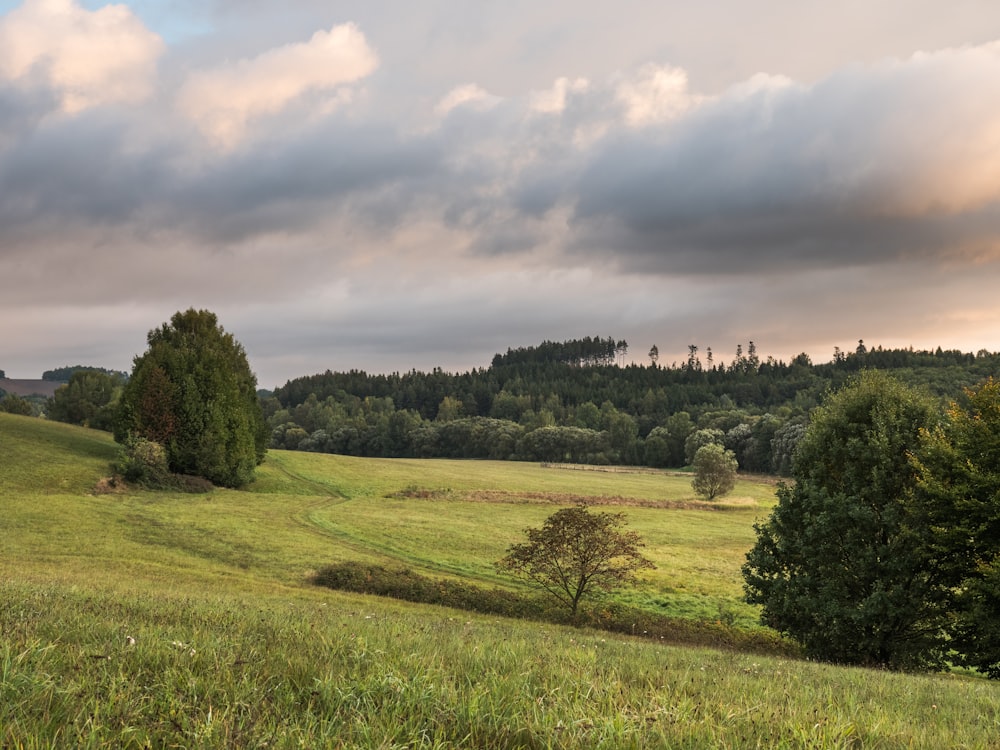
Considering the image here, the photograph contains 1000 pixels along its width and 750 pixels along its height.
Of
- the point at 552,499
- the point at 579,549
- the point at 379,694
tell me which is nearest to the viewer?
the point at 379,694

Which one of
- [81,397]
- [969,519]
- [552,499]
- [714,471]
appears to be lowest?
Answer: [552,499]

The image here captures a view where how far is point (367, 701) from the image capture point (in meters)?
4.30

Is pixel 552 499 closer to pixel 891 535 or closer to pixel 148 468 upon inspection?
pixel 148 468

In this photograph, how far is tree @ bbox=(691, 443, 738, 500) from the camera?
3617 inches

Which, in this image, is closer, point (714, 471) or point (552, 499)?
point (552, 499)

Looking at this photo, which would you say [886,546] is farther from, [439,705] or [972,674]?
[439,705]

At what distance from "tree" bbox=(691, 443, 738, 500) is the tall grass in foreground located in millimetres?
89333

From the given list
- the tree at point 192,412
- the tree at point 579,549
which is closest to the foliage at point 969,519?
the tree at point 579,549

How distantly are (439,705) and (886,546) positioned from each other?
23826 mm

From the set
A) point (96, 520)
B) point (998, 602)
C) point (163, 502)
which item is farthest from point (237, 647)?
point (163, 502)

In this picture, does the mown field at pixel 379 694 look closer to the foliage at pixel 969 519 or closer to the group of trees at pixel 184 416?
the foliage at pixel 969 519

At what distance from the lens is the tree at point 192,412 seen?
223 ft

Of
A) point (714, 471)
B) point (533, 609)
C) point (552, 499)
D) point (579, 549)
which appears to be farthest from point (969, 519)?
point (714, 471)

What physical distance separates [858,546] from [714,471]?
71600mm
